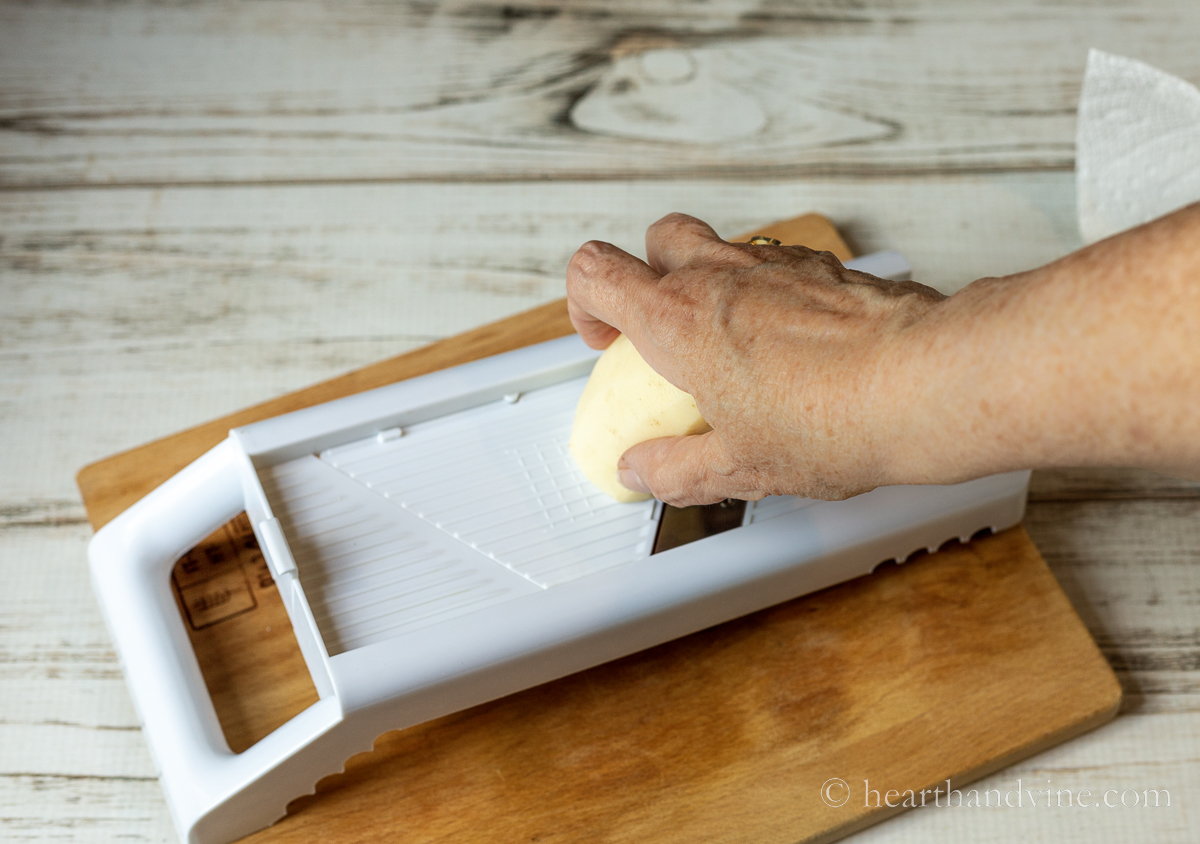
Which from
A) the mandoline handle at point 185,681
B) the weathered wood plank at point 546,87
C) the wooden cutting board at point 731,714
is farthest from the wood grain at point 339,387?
the weathered wood plank at point 546,87

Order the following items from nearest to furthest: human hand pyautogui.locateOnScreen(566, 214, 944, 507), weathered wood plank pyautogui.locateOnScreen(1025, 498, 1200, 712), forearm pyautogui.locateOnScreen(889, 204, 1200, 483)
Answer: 1. forearm pyautogui.locateOnScreen(889, 204, 1200, 483)
2. human hand pyautogui.locateOnScreen(566, 214, 944, 507)
3. weathered wood plank pyautogui.locateOnScreen(1025, 498, 1200, 712)

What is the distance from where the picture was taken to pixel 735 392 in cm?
63

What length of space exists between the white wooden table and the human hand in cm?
49

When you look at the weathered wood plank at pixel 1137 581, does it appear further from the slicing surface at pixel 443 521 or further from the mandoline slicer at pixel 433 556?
the slicing surface at pixel 443 521

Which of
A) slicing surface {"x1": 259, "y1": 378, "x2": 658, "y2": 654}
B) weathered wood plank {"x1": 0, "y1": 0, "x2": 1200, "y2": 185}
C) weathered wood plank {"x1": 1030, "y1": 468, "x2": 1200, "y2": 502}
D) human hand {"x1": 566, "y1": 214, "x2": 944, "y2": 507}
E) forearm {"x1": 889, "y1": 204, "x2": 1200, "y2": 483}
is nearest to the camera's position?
forearm {"x1": 889, "y1": 204, "x2": 1200, "y2": 483}

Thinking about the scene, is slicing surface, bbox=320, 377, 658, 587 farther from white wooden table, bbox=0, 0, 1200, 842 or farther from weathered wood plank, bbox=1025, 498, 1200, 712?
weathered wood plank, bbox=1025, 498, 1200, 712

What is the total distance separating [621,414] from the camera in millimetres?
814

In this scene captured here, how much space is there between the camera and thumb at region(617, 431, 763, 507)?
0.70 meters

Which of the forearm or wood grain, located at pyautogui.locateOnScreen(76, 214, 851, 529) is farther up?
wood grain, located at pyautogui.locateOnScreen(76, 214, 851, 529)

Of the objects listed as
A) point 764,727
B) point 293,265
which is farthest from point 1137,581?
point 293,265

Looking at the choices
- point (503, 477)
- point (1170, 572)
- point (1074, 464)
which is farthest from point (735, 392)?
point (1170, 572)

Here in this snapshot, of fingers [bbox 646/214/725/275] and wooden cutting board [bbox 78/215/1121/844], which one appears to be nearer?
fingers [bbox 646/214/725/275]

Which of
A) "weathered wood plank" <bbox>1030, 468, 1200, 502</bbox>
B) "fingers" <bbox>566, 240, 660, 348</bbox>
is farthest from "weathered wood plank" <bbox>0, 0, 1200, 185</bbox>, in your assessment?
"fingers" <bbox>566, 240, 660, 348</bbox>

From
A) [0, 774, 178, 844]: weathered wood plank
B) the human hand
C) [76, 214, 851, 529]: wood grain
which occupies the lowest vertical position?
the human hand
